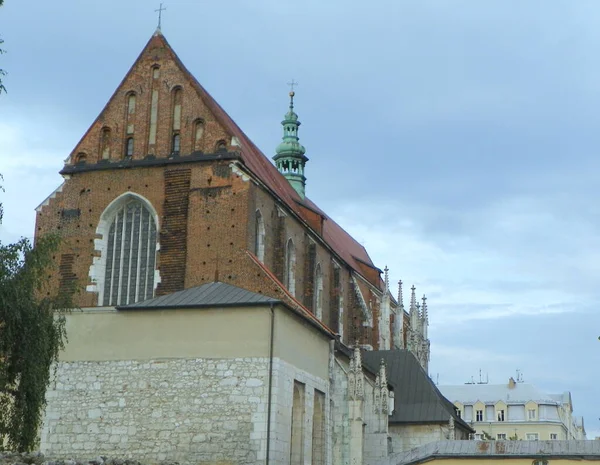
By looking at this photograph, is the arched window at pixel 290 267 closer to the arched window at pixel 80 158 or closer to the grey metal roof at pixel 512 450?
the arched window at pixel 80 158

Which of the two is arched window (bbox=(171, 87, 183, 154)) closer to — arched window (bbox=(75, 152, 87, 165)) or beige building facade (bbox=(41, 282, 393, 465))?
arched window (bbox=(75, 152, 87, 165))

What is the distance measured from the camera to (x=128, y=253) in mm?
30016

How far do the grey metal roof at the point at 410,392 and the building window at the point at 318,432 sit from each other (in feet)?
29.1

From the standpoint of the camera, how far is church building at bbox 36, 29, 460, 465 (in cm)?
2477

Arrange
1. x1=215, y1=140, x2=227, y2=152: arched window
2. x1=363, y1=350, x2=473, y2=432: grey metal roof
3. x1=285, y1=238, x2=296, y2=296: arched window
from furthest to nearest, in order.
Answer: x1=363, y1=350, x2=473, y2=432: grey metal roof → x1=285, y1=238, x2=296, y2=296: arched window → x1=215, y1=140, x2=227, y2=152: arched window

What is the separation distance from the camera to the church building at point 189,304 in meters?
24.8

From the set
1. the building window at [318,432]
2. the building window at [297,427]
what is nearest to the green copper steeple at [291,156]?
the building window at [318,432]

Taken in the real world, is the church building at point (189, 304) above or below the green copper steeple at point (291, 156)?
below

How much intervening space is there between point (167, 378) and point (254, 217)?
651 cm

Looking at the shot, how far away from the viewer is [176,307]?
84.3 ft

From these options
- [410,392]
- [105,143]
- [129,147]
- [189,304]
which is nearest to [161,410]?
[189,304]

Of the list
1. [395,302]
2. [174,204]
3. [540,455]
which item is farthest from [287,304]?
[395,302]

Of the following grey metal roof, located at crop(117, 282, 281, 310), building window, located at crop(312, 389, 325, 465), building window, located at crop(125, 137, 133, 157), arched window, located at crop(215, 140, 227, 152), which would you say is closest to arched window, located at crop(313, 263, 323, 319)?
building window, located at crop(312, 389, 325, 465)

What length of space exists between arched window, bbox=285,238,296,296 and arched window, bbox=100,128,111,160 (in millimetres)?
6819
